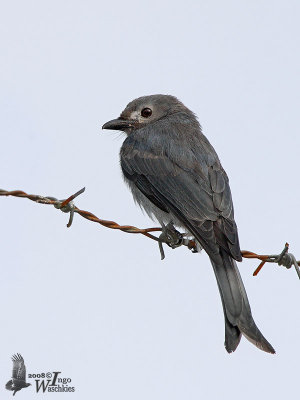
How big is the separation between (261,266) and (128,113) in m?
3.71

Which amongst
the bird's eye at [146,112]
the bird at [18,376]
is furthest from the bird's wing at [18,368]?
the bird's eye at [146,112]

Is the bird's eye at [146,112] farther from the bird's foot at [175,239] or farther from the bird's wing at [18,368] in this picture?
the bird's wing at [18,368]

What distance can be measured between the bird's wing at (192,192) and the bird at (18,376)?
1.98 metres

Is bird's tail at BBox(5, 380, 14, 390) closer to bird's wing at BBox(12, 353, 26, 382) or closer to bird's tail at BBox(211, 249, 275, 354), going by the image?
bird's wing at BBox(12, 353, 26, 382)

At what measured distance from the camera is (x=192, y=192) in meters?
6.87

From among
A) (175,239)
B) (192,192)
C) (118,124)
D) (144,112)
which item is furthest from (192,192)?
(144,112)

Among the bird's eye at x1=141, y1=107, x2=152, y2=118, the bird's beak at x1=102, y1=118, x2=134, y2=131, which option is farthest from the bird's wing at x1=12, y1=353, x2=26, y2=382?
the bird's eye at x1=141, y1=107, x2=152, y2=118

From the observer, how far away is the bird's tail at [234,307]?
5875 millimetres

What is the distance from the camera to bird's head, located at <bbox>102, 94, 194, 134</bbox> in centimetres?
886

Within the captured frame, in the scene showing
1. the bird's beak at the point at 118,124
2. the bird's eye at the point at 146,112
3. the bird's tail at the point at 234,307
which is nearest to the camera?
the bird's tail at the point at 234,307

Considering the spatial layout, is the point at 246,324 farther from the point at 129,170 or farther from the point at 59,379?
the point at 129,170

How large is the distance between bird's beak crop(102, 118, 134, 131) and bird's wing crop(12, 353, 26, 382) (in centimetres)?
328

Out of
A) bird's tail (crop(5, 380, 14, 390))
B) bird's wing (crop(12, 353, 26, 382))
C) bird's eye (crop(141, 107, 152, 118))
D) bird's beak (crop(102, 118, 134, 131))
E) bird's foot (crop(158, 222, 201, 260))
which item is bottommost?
bird's tail (crop(5, 380, 14, 390))

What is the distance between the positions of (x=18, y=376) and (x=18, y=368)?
2.9 inches
